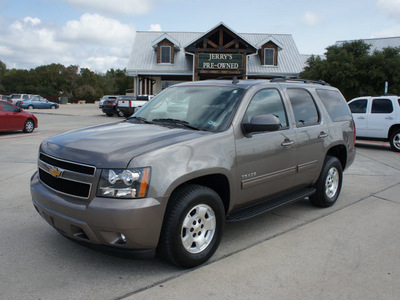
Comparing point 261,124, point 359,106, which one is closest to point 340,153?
point 261,124

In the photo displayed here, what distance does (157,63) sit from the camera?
3170 cm

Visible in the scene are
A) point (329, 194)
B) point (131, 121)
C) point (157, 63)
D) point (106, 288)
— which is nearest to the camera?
point (106, 288)

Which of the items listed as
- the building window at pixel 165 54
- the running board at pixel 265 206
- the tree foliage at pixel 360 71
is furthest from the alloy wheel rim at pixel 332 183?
the building window at pixel 165 54

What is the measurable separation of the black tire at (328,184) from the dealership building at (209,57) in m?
23.6

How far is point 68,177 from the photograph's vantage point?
3213mm

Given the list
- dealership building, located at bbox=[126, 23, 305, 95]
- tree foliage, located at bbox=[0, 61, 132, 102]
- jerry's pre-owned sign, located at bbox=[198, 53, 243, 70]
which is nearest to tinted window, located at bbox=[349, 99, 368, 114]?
dealership building, located at bbox=[126, 23, 305, 95]

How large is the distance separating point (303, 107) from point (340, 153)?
1432mm

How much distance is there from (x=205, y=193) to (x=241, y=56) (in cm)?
2718

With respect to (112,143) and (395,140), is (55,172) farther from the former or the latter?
(395,140)

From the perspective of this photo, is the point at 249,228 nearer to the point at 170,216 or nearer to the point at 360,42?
the point at 170,216

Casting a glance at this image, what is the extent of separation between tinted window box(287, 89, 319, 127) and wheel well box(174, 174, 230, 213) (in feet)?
5.10

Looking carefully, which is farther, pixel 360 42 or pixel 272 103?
pixel 360 42

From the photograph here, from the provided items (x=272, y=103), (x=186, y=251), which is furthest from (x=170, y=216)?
(x=272, y=103)

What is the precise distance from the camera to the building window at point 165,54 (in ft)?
104
